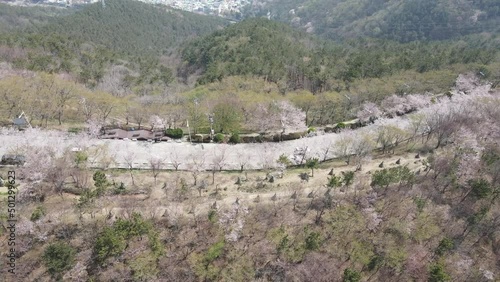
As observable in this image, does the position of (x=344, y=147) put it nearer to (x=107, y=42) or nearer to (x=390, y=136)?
(x=390, y=136)

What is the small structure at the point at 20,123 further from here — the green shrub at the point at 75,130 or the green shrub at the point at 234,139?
the green shrub at the point at 234,139

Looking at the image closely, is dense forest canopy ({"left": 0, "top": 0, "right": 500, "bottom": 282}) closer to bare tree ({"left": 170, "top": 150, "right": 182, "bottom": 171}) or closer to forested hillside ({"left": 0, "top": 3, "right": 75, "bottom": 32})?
bare tree ({"left": 170, "top": 150, "right": 182, "bottom": 171})

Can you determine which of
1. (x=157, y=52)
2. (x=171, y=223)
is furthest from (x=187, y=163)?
A: (x=157, y=52)

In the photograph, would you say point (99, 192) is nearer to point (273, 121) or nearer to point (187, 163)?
point (187, 163)

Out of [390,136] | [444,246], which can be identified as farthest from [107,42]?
[444,246]

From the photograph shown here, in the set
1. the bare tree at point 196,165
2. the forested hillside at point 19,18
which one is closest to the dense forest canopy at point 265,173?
the bare tree at point 196,165
